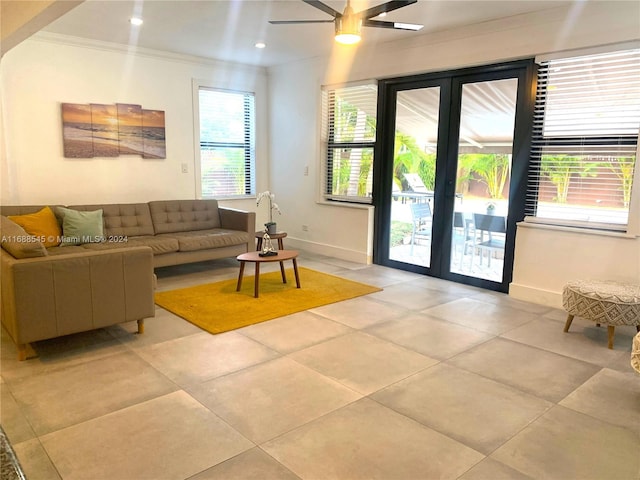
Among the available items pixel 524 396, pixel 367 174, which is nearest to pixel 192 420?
pixel 524 396

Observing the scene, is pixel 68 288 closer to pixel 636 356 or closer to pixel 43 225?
pixel 43 225

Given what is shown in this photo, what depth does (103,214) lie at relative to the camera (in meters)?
5.24

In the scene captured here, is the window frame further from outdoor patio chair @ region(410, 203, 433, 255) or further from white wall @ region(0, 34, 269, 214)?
outdoor patio chair @ region(410, 203, 433, 255)

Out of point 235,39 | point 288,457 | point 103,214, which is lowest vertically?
point 288,457

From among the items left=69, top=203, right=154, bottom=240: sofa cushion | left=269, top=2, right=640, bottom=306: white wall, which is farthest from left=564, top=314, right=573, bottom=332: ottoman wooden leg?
left=69, top=203, right=154, bottom=240: sofa cushion

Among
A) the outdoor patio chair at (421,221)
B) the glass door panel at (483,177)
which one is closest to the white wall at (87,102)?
the outdoor patio chair at (421,221)

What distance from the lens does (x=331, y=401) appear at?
8.48 ft

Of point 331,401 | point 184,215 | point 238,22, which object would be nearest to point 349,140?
point 238,22

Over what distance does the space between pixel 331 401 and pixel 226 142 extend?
16.7ft

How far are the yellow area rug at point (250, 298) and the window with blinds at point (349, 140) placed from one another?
1522 mm

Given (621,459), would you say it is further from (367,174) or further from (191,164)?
(191,164)

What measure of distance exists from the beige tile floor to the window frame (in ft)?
10.0

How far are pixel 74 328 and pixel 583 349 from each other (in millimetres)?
3614

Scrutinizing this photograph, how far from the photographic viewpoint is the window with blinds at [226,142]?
6605 millimetres
